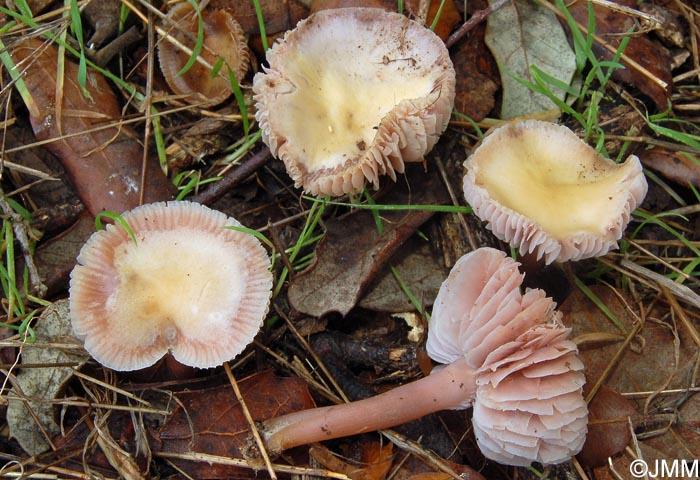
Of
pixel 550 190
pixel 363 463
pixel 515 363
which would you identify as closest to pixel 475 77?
pixel 550 190

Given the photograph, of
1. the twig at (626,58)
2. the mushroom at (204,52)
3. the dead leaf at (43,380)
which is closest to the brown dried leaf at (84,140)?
the mushroom at (204,52)

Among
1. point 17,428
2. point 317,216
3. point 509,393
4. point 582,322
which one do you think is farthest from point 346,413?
point 17,428

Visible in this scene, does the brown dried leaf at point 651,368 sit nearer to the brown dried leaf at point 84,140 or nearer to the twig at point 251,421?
the twig at point 251,421

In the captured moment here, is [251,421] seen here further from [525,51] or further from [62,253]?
[525,51]

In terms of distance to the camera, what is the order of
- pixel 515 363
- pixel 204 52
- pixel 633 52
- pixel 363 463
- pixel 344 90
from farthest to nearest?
pixel 204 52, pixel 633 52, pixel 344 90, pixel 363 463, pixel 515 363

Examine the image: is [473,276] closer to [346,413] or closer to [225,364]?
[346,413]
